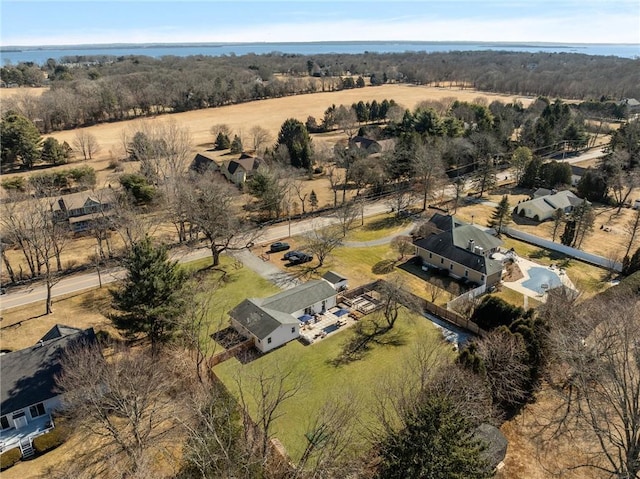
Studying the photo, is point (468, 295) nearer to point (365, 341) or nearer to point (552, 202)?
point (365, 341)

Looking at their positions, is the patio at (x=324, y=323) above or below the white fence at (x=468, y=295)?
below

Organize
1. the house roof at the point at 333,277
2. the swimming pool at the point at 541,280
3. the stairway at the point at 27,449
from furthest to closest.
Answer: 1. the swimming pool at the point at 541,280
2. the house roof at the point at 333,277
3. the stairway at the point at 27,449

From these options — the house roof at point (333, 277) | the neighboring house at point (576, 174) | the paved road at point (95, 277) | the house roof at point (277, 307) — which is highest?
the neighboring house at point (576, 174)

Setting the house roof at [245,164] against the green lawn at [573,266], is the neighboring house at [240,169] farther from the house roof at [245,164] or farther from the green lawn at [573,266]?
the green lawn at [573,266]

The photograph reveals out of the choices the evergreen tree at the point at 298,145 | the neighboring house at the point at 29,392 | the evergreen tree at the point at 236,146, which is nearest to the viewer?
the neighboring house at the point at 29,392

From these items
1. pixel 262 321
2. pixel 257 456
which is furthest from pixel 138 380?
pixel 262 321

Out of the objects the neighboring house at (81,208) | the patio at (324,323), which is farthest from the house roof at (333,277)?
the neighboring house at (81,208)

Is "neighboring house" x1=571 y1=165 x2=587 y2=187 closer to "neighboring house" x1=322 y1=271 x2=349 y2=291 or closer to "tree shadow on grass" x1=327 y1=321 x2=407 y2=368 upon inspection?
"neighboring house" x1=322 y1=271 x2=349 y2=291

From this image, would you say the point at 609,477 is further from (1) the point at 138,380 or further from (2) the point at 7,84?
(2) the point at 7,84

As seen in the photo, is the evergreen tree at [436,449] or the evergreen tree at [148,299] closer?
the evergreen tree at [436,449]
